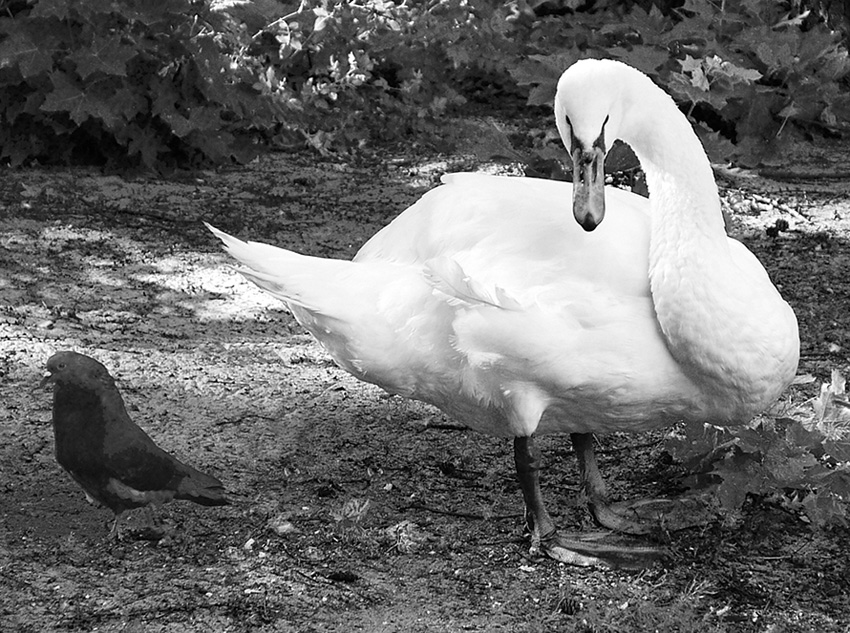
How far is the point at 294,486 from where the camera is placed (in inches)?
138

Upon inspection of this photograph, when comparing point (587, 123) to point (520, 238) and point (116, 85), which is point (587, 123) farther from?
point (116, 85)

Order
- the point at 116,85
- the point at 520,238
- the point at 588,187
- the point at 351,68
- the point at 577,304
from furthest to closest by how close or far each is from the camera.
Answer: the point at 351,68 → the point at 116,85 → the point at 520,238 → the point at 577,304 → the point at 588,187

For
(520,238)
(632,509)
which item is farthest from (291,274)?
(632,509)

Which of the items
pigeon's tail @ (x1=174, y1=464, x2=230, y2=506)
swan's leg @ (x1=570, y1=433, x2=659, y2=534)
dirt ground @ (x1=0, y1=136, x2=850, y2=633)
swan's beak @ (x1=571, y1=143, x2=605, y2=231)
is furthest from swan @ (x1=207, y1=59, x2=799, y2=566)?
pigeon's tail @ (x1=174, y1=464, x2=230, y2=506)

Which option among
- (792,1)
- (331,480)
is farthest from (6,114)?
(792,1)

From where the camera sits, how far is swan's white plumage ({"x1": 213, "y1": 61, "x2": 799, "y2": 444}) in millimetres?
2877

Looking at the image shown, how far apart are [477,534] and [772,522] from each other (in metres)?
0.80

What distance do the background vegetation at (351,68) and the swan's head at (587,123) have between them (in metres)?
2.84

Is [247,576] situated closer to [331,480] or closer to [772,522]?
[331,480]

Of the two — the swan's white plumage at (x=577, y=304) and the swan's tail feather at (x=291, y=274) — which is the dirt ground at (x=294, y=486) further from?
the swan's tail feather at (x=291, y=274)

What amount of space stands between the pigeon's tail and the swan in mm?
484

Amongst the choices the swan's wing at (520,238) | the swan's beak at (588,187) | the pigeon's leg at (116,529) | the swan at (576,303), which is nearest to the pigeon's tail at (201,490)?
the pigeon's leg at (116,529)

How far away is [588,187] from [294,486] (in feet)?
4.35

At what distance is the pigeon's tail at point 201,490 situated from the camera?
320 centimetres
